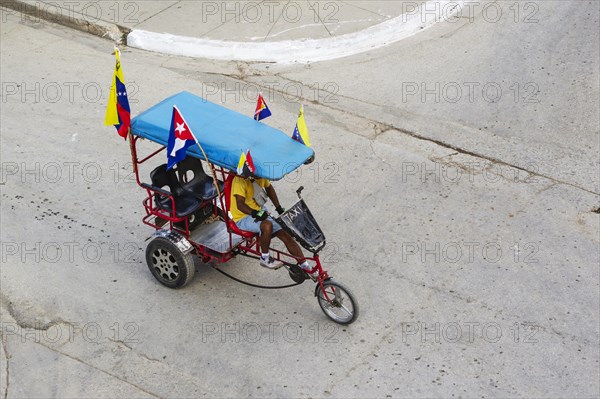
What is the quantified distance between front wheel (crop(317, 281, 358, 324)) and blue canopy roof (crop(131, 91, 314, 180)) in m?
1.28

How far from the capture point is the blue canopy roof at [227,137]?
776cm

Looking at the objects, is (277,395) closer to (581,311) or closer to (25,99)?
(581,311)

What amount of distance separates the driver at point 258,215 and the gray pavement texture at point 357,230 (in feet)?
2.19

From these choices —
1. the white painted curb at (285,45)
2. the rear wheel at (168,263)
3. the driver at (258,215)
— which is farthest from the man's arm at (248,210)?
the white painted curb at (285,45)

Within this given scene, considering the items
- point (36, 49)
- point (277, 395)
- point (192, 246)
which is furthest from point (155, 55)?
point (277, 395)

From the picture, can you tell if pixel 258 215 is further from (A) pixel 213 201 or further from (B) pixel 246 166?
(A) pixel 213 201

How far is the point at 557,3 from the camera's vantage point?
1406 centimetres

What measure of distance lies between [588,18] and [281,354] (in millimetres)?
8515

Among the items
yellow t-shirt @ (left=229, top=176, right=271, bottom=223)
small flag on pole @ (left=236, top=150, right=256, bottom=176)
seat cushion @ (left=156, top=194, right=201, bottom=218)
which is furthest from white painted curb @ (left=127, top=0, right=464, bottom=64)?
small flag on pole @ (left=236, top=150, right=256, bottom=176)

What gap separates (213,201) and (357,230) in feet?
5.82

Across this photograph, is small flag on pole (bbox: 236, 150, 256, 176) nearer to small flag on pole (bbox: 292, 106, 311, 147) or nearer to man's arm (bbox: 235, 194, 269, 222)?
man's arm (bbox: 235, 194, 269, 222)

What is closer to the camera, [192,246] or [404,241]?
[192,246]

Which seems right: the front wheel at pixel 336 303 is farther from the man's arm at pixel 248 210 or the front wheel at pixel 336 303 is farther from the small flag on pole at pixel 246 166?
the small flag on pole at pixel 246 166

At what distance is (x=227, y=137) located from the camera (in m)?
8.02
